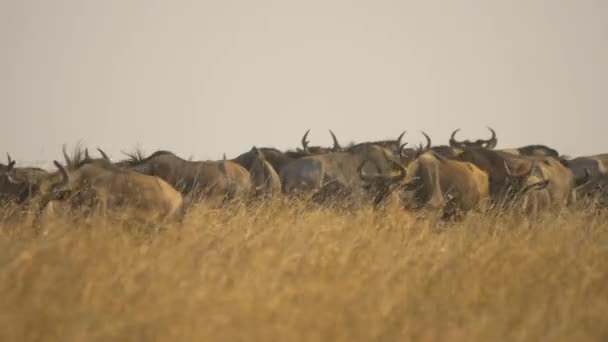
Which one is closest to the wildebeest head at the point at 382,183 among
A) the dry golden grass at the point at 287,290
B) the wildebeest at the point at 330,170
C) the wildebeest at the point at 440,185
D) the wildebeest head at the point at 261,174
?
the wildebeest at the point at 440,185

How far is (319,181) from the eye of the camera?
14.2 meters

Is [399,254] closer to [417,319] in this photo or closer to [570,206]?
[417,319]

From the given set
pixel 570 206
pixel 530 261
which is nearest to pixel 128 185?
pixel 530 261

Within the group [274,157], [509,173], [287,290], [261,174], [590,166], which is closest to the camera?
[287,290]

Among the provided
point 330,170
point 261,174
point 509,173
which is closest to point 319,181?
point 330,170

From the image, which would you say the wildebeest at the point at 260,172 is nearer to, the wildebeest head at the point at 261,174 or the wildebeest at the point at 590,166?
the wildebeest head at the point at 261,174

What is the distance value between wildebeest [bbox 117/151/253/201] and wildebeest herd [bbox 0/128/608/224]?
19mm

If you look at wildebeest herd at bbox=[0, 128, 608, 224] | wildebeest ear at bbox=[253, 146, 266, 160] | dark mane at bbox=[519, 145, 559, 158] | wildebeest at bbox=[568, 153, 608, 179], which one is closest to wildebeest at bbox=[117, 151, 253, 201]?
wildebeest herd at bbox=[0, 128, 608, 224]

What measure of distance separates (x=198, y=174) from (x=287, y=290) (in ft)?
28.6

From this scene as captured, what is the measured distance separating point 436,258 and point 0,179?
751cm

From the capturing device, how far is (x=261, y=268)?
513 cm

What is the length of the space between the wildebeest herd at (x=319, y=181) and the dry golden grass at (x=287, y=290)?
Answer: 2.17m

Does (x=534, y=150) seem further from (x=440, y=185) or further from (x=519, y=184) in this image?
(x=440, y=185)

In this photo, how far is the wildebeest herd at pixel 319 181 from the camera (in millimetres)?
8977
